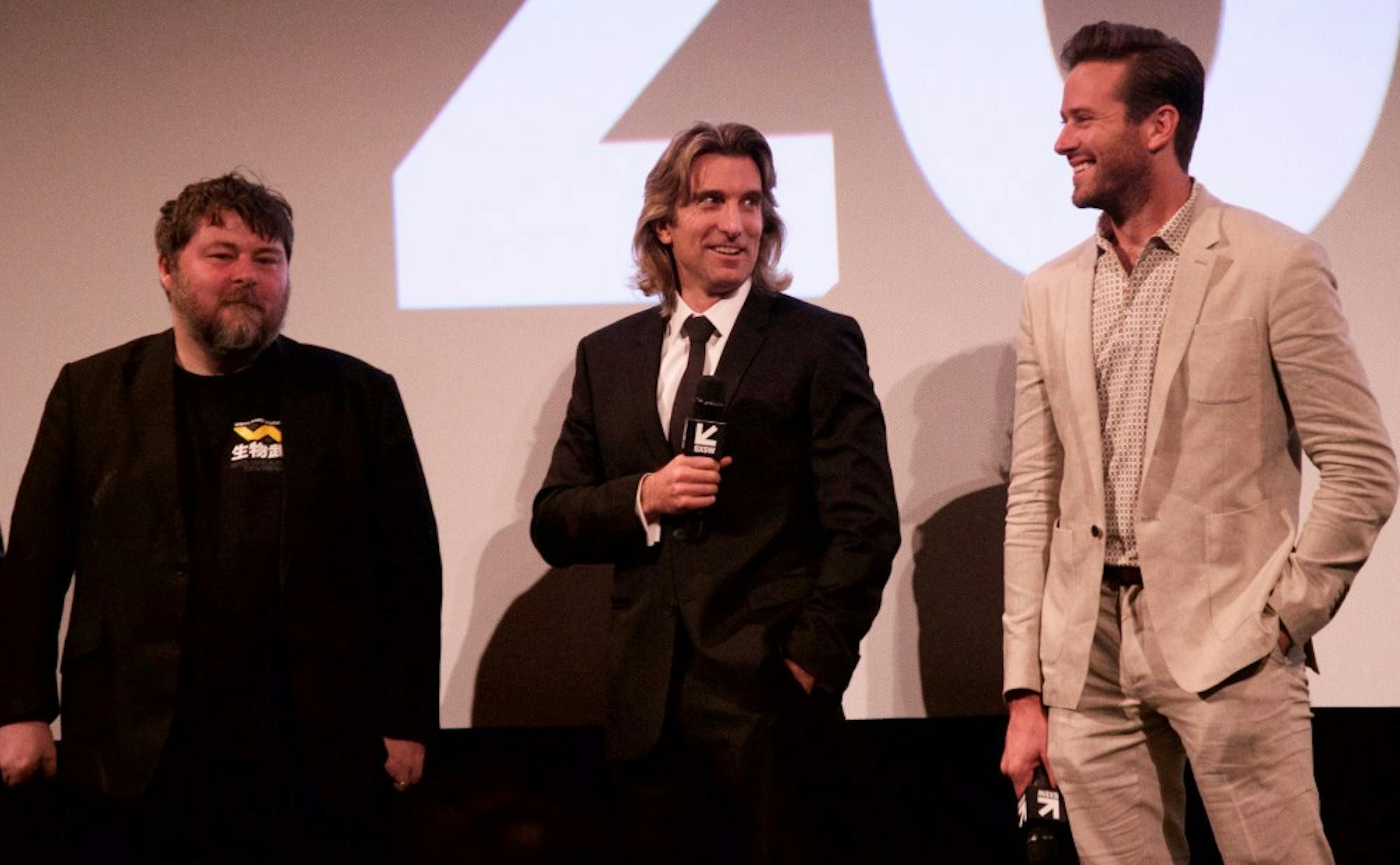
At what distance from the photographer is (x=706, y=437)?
8.61 feet

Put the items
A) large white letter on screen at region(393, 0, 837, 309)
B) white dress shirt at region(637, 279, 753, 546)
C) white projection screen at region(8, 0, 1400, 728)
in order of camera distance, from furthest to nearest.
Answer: large white letter on screen at region(393, 0, 837, 309) < white projection screen at region(8, 0, 1400, 728) < white dress shirt at region(637, 279, 753, 546)

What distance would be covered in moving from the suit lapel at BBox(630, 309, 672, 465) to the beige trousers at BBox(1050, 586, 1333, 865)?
0.94 meters

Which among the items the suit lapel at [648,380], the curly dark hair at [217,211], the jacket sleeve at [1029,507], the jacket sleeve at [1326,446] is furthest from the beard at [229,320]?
the jacket sleeve at [1326,446]

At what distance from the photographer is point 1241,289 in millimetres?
2443

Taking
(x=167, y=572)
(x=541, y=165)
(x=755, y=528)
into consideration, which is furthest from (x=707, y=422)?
(x=541, y=165)

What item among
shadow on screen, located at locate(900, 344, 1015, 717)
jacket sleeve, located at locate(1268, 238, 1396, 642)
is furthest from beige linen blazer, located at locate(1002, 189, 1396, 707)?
shadow on screen, located at locate(900, 344, 1015, 717)

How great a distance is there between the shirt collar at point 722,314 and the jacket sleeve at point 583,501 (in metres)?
0.21

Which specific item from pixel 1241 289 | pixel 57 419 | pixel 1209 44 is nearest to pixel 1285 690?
pixel 1241 289

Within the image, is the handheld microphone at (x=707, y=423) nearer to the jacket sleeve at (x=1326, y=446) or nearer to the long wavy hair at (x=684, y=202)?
the long wavy hair at (x=684, y=202)

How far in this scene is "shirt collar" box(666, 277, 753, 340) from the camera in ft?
9.83

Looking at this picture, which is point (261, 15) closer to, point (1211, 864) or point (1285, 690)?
point (1285, 690)

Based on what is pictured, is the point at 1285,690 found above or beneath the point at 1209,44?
beneath

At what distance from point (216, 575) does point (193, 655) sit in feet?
0.54

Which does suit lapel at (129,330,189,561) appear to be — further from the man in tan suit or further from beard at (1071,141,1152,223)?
beard at (1071,141,1152,223)
